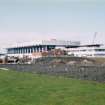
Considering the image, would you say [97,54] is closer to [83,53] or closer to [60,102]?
[83,53]

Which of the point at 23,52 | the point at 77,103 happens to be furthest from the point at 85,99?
the point at 23,52

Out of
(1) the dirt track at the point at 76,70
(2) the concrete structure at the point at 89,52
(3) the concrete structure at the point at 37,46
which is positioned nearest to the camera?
(1) the dirt track at the point at 76,70

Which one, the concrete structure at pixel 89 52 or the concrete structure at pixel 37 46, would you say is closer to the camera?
the concrete structure at pixel 89 52

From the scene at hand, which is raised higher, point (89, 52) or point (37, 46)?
point (37, 46)

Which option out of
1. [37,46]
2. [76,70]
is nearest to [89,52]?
[37,46]

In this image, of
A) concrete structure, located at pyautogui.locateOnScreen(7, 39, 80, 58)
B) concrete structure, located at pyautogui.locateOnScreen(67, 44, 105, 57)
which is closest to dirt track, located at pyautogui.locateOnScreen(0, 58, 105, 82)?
concrete structure, located at pyautogui.locateOnScreen(67, 44, 105, 57)

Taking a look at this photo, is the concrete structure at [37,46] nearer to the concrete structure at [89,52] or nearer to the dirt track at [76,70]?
the concrete structure at [89,52]

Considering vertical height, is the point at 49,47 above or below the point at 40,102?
above

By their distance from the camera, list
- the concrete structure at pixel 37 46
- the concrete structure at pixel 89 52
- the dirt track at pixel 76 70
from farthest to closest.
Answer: the concrete structure at pixel 37 46 < the concrete structure at pixel 89 52 < the dirt track at pixel 76 70

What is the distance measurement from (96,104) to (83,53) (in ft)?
270

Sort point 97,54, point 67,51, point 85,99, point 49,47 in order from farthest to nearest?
point 49,47, point 67,51, point 97,54, point 85,99

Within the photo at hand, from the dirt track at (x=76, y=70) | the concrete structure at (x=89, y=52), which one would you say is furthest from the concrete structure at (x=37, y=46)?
the dirt track at (x=76, y=70)

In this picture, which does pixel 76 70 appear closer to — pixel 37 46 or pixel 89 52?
pixel 89 52

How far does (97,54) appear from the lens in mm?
92812
